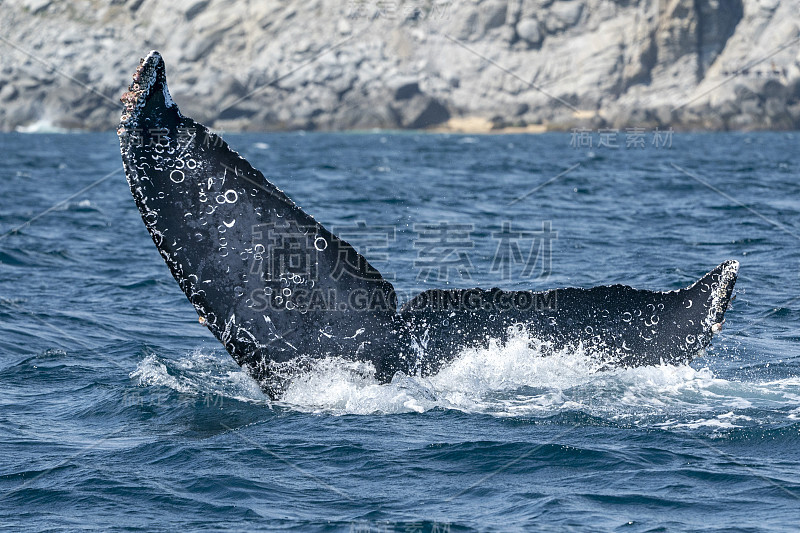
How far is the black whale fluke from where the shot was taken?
620cm

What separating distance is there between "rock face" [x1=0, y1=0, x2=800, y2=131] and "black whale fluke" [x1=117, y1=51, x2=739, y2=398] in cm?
10359

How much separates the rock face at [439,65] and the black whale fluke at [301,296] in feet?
340

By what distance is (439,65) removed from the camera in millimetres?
134250

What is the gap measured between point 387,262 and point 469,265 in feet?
4.24

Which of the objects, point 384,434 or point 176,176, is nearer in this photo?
point 176,176

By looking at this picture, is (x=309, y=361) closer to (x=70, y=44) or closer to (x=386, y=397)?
(x=386, y=397)

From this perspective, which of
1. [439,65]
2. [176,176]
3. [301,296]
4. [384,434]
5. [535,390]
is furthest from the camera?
[439,65]

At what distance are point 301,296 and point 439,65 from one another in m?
131

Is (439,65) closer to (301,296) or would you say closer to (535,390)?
(535,390)

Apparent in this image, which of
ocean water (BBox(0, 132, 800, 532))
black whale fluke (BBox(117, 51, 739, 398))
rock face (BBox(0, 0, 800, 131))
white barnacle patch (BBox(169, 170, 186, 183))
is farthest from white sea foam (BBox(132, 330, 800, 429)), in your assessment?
rock face (BBox(0, 0, 800, 131))

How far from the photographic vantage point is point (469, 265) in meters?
15.6

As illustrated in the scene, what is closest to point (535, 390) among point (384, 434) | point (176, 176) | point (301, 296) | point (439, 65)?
point (384, 434)

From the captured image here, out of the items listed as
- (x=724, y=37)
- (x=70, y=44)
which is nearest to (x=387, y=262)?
(x=724, y=37)

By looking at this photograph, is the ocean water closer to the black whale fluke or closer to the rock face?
the black whale fluke
